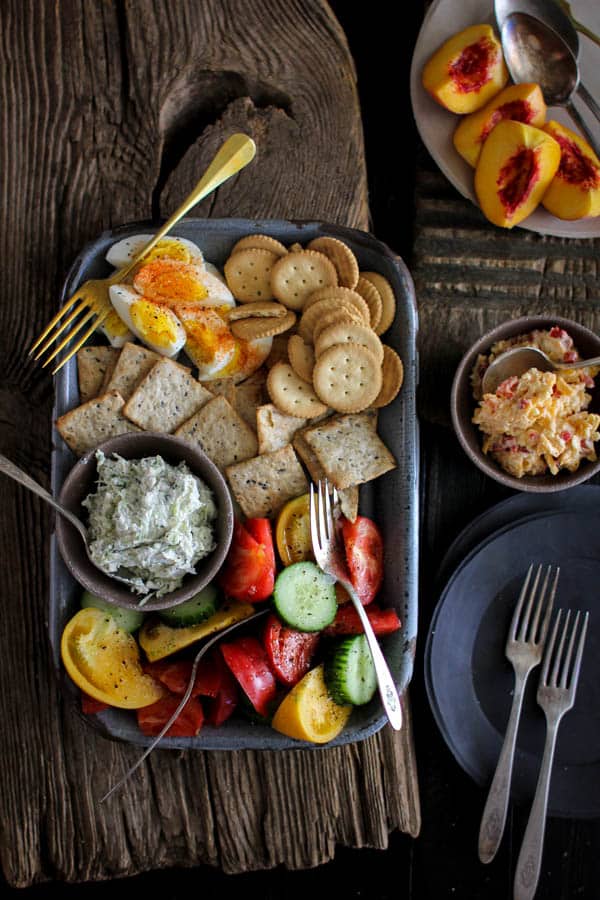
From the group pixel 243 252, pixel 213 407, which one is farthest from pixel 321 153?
pixel 213 407

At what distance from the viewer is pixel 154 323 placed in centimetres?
196

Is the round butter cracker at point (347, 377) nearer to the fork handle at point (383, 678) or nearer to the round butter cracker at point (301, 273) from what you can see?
the round butter cracker at point (301, 273)

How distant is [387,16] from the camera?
7.63 ft

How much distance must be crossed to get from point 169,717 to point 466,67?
5.80 ft

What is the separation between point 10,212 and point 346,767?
5.68ft

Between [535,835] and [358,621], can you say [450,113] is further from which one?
[535,835]

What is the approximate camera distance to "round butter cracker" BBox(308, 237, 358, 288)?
200 cm

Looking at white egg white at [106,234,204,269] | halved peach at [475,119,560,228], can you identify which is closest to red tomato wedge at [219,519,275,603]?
white egg white at [106,234,204,269]

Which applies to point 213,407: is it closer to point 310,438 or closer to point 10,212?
point 310,438

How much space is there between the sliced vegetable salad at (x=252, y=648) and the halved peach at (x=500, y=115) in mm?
1030

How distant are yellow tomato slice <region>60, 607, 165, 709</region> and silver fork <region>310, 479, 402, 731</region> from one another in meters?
0.49

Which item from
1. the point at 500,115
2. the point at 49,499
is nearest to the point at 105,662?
the point at 49,499

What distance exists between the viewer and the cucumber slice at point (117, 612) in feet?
6.42

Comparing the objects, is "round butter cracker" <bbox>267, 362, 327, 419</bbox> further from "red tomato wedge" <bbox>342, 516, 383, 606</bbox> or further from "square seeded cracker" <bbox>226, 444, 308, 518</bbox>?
"red tomato wedge" <bbox>342, 516, 383, 606</bbox>
